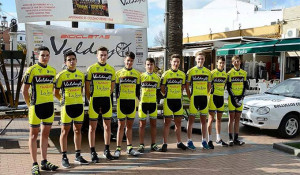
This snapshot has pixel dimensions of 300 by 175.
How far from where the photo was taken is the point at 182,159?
6.67 m

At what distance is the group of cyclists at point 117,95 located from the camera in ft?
18.7

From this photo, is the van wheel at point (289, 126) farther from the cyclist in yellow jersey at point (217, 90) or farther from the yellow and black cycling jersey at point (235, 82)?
the cyclist in yellow jersey at point (217, 90)

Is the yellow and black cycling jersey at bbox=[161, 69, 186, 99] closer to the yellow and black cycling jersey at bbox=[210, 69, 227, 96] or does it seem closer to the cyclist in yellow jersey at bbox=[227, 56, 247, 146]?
the yellow and black cycling jersey at bbox=[210, 69, 227, 96]

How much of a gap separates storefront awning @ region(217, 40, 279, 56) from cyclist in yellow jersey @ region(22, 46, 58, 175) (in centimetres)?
1307

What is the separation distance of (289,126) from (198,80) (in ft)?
11.2

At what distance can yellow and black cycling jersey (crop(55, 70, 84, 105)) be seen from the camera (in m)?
5.97

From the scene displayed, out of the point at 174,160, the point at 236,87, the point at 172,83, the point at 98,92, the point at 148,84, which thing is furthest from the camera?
the point at 236,87

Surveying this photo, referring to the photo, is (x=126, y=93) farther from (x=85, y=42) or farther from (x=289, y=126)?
(x=289, y=126)

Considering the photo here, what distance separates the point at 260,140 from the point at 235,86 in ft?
6.24

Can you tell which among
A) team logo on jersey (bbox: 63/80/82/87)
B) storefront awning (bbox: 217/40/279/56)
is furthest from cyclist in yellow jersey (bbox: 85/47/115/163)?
storefront awning (bbox: 217/40/279/56)

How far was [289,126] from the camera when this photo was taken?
887cm

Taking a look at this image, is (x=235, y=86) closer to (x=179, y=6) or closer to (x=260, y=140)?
(x=260, y=140)

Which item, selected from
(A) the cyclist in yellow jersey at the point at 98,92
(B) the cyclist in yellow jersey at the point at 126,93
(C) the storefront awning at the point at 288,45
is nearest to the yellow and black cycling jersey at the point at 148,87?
(B) the cyclist in yellow jersey at the point at 126,93

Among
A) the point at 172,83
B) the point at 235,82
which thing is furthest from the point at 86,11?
the point at 235,82
